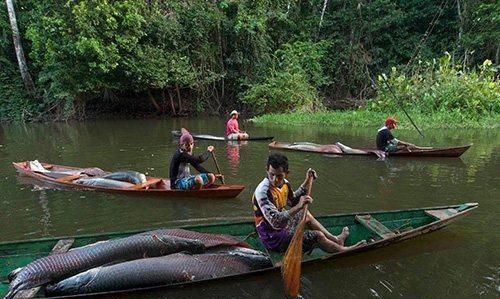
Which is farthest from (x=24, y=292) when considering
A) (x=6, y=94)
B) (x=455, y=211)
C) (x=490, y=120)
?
(x=6, y=94)

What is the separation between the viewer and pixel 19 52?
24453 mm

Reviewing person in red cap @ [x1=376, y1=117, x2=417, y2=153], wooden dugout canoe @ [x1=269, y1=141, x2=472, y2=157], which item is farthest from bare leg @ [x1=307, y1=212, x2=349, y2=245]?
person in red cap @ [x1=376, y1=117, x2=417, y2=153]

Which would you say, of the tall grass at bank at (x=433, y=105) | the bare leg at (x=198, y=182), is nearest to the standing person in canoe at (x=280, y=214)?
the bare leg at (x=198, y=182)

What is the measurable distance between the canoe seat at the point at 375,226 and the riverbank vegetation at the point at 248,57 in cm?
1370

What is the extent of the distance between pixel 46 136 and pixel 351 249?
16.0m

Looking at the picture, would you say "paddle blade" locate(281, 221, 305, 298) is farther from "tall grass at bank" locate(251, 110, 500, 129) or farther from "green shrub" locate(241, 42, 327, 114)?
"green shrub" locate(241, 42, 327, 114)

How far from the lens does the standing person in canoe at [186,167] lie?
812 cm

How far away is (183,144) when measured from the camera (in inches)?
318

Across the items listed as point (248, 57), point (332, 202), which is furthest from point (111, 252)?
point (248, 57)

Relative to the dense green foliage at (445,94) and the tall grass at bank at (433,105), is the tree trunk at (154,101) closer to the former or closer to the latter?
the tall grass at bank at (433,105)

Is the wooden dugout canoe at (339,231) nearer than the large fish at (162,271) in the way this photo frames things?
No

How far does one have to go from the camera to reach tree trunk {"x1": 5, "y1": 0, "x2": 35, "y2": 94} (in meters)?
23.3

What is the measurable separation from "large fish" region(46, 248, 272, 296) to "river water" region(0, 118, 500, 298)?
0.58ft

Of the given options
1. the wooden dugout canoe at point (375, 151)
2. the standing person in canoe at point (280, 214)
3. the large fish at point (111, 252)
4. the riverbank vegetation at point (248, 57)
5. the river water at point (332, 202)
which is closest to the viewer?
the large fish at point (111, 252)
